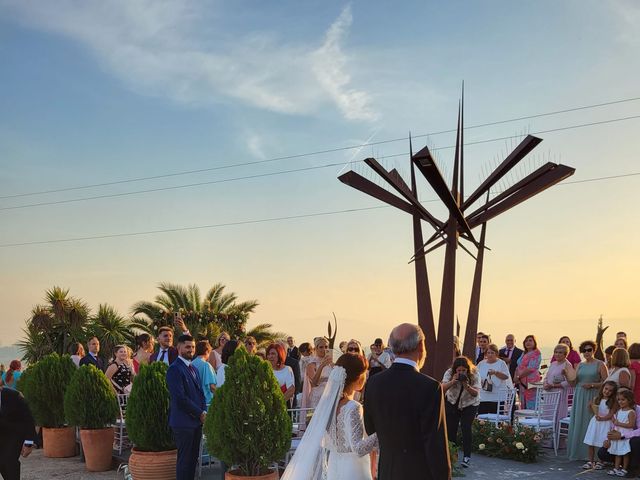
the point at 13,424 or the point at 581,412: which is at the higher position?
the point at 581,412

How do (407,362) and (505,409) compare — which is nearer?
(407,362)

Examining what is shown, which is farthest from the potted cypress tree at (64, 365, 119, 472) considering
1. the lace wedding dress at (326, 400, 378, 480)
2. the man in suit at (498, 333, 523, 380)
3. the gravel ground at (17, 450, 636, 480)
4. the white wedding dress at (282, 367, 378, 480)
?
the man in suit at (498, 333, 523, 380)

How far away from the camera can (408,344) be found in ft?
13.8

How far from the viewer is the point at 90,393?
967cm

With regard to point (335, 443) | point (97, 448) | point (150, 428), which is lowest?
point (97, 448)

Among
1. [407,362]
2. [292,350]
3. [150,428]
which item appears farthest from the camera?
[292,350]

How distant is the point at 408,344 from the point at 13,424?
4.39 meters

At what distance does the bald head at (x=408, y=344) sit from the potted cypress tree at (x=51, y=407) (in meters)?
7.92

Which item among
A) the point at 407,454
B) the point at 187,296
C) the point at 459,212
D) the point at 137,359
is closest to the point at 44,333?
the point at 187,296

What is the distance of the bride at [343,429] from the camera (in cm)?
499

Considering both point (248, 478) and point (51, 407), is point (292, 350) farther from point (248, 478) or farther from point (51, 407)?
point (248, 478)

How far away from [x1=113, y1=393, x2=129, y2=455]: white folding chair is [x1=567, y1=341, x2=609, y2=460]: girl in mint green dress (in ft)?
21.3

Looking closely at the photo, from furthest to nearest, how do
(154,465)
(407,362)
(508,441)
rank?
(508,441) → (154,465) → (407,362)

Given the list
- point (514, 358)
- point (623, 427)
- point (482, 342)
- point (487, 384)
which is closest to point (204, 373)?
point (487, 384)
